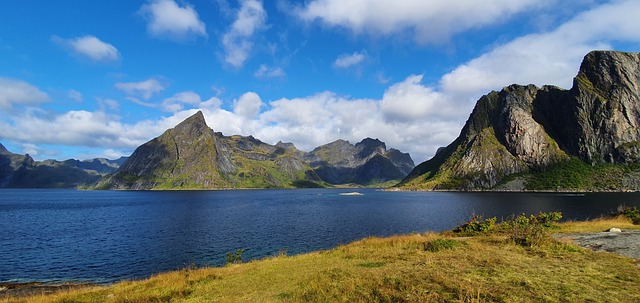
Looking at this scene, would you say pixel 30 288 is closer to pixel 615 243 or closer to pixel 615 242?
pixel 615 243

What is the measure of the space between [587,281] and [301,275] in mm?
16444

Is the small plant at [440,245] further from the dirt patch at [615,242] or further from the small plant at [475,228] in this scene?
the small plant at [475,228]

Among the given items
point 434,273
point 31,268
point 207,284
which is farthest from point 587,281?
point 31,268

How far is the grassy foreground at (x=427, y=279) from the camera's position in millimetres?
15586

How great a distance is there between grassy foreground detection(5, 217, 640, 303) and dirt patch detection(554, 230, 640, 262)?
208 centimetres

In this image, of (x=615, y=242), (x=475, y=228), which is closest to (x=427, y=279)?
(x=615, y=242)

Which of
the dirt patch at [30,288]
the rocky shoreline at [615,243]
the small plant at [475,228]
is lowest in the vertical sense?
the dirt patch at [30,288]

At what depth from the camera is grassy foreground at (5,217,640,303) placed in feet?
51.1

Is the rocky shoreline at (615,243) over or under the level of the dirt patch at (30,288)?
over

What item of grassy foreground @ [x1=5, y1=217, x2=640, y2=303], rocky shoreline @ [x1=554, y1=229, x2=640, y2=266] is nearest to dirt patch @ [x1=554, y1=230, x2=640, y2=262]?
rocky shoreline @ [x1=554, y1=229, x2=640, y2=266]

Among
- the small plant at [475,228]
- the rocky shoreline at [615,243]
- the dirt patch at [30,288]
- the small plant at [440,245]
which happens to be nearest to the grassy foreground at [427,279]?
the small plant at [440,245]

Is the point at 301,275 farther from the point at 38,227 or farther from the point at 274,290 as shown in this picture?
the point at 38,227

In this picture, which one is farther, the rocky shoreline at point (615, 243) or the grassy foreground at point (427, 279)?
the rocky shoreline at point (615, 243)

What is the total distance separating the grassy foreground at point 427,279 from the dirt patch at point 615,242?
2.08 meters
